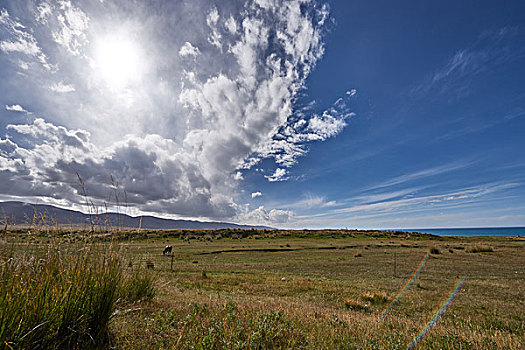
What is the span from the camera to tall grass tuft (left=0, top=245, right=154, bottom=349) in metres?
2.97

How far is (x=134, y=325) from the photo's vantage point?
4.69m

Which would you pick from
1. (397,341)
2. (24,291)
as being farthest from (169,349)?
(397,341)

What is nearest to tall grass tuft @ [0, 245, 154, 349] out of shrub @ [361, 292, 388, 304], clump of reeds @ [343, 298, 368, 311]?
clump of reeds @ [343, 298, 368, 311]

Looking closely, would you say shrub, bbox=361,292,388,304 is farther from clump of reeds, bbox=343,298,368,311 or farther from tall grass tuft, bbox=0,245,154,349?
tall grass tuft, bbox=0,245,154,349

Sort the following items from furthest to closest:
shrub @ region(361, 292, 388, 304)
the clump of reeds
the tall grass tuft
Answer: shrub @ region(361, 292, 388, 304) < the clump of reeds < the tall grass tuft

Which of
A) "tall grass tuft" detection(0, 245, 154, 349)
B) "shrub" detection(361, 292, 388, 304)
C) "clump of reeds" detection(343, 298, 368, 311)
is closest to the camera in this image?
"tall grass tuft" detection(0, 245, 154, 349)

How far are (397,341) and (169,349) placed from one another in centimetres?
422

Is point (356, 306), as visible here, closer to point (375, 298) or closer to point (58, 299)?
point (375, 298)

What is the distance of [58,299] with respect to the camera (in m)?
3.42

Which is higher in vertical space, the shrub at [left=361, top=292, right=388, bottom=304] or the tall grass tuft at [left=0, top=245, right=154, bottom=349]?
the tall grass tuft at [left=0, top=245, right=154, bottom=349]

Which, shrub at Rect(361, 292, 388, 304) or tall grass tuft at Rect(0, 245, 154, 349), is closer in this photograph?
tall grass tuft at Rect(0, 245, 154, 349)

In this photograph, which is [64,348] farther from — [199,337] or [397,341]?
[397,341]

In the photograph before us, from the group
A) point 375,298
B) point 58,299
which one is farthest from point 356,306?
point 58,299

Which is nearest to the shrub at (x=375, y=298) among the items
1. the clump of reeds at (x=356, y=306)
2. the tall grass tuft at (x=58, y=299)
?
the clump of reeds at (x=356, y=306)
